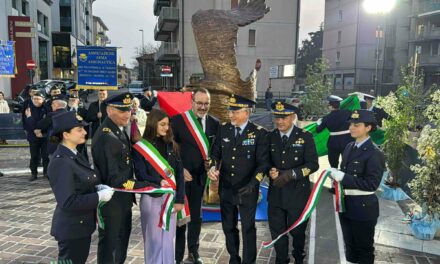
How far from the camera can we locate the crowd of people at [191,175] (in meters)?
3.10

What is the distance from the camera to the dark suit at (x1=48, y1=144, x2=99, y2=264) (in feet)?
9.64

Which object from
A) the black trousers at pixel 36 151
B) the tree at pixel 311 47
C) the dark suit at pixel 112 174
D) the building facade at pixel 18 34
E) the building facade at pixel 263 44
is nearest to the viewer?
the dark suit at pixel 112 174

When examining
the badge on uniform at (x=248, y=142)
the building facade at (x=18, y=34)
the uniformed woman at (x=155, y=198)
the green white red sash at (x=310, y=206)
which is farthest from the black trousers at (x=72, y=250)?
the building facade at (x=18, y=34)

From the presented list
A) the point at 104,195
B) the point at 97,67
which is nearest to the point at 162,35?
the point at 97,67

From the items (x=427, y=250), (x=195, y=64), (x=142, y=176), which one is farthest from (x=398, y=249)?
(x=195, y=64)

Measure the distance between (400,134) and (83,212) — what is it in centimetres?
611

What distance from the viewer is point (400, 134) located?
277 inches

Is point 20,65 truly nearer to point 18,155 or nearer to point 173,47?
point 173,47

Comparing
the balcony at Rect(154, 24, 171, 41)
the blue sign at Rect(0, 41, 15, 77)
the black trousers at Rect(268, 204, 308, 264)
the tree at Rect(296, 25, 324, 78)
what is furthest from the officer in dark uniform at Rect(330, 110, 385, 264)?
Answer: the tree at Rect(296, 25, 324, 78)

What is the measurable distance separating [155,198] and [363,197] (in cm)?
211

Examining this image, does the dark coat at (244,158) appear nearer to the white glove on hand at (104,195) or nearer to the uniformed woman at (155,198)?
the uniformed woman at (155,198)

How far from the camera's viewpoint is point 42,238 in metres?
5.14

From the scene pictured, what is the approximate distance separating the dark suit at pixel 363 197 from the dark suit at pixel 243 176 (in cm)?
90

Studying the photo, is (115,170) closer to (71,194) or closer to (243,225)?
(71,194)
